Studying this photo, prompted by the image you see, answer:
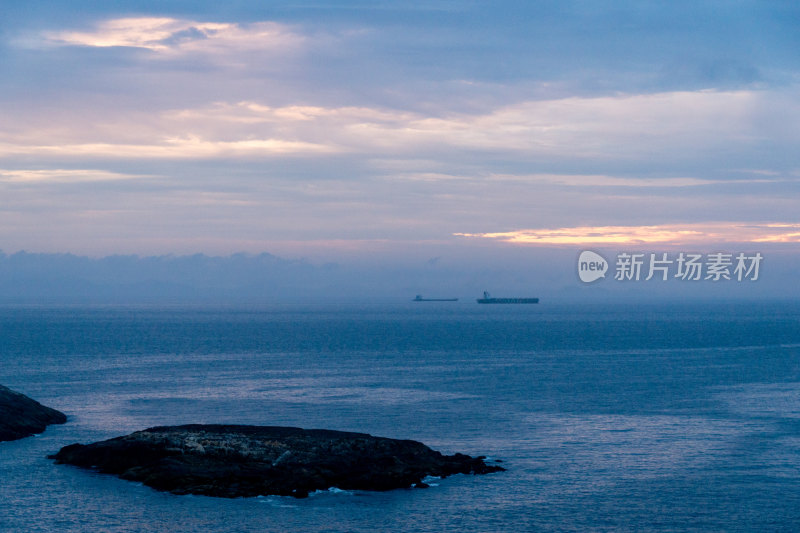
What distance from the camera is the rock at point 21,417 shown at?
234 feet

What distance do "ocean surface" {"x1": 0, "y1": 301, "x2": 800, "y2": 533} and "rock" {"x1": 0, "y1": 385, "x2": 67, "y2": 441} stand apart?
1.92 m

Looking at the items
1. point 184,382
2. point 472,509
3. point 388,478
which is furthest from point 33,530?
point 184,382

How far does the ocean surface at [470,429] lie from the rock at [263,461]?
1.40 m

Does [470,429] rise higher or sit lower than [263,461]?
lower

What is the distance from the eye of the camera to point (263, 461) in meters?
56.5

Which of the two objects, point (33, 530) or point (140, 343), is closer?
point (33, 530)

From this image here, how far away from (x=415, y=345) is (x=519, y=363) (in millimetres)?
48605

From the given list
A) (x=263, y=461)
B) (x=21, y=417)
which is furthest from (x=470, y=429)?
(x=21, y=417)

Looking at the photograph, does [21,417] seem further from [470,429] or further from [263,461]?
[470,429]

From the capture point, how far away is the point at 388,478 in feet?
182

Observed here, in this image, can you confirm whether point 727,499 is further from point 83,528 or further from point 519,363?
point 519,363

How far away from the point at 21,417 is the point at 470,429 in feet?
133

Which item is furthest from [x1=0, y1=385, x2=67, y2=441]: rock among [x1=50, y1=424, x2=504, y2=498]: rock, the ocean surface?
[x1=50, y1=424, x2=504, y2=498]: rock

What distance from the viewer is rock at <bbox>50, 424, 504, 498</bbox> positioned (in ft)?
177
